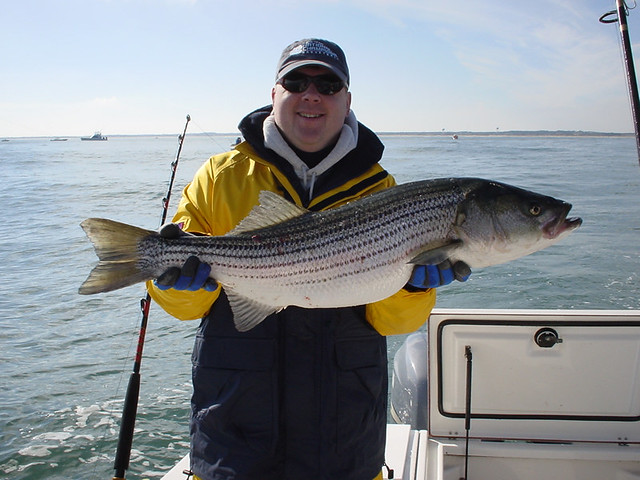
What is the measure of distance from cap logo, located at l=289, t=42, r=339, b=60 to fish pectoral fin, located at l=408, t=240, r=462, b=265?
51.0 inches

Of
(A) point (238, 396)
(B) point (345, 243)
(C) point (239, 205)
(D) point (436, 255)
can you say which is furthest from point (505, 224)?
(A) point (238, 396)

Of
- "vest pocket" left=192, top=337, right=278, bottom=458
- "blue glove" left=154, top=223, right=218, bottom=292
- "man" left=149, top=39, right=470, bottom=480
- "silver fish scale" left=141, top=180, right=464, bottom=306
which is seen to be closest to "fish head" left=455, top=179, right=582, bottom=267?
"silver fish scale" left=141, top=180, right=464, bottom=306

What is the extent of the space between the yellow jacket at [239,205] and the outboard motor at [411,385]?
2402 mm

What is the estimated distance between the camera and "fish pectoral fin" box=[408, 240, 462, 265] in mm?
2553

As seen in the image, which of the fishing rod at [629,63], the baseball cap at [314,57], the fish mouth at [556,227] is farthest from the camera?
the fishing rod at [629,63]

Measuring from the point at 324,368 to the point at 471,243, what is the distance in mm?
1024

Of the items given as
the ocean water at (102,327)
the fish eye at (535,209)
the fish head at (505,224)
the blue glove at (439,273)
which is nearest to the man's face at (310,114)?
the fish head at (505,224)

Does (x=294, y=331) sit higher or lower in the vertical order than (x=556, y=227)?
lower

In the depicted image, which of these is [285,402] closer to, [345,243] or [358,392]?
[358,392]

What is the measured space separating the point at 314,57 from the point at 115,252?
5.15ft

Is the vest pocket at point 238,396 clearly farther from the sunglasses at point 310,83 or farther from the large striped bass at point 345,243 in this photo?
the sunglasses at point 310,83

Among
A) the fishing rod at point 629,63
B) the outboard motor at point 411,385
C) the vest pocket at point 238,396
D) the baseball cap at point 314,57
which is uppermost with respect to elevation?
the fishing rod at point 629,63

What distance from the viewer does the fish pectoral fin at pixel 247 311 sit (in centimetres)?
258

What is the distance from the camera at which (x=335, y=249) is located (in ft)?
8.69
